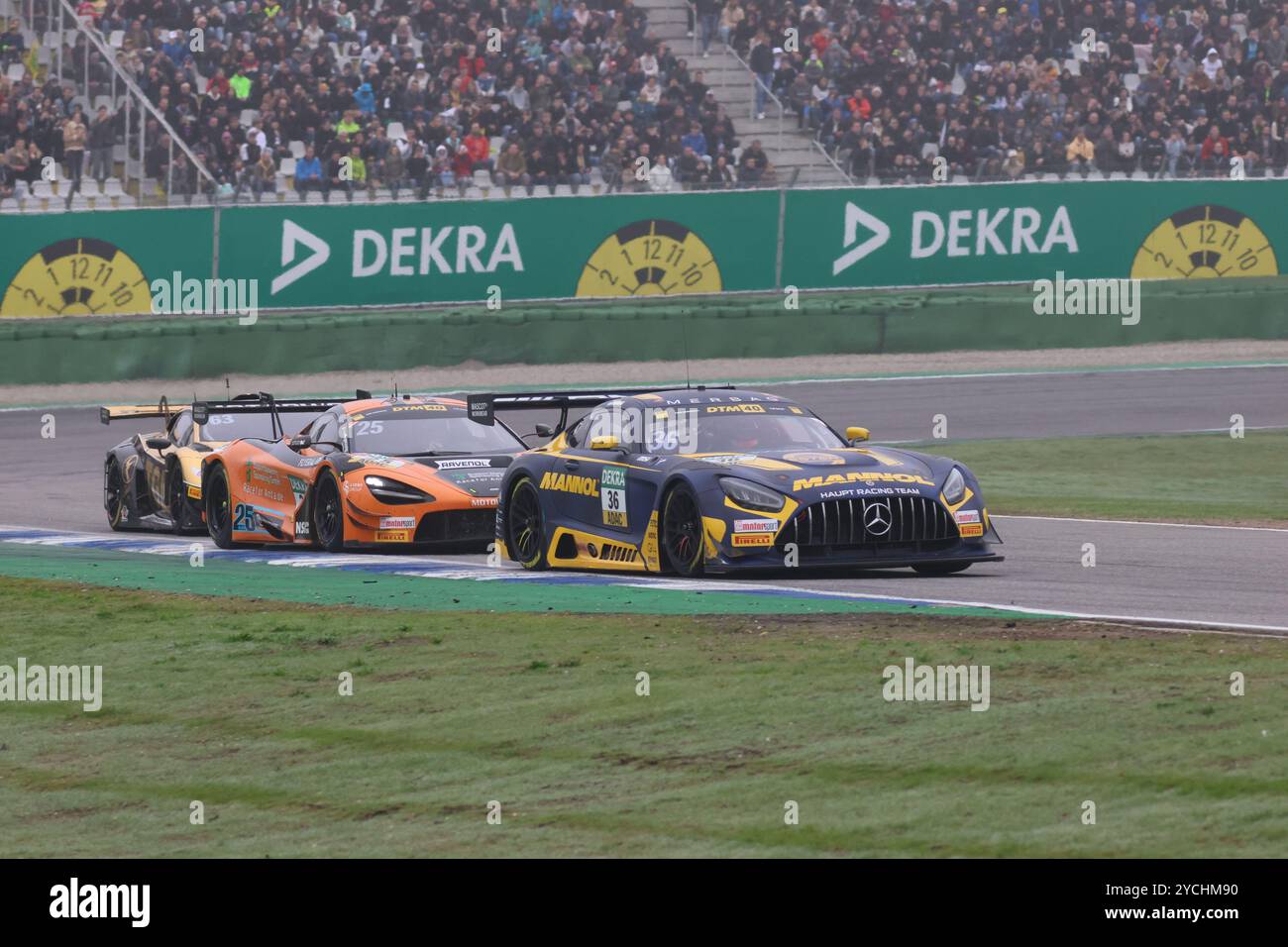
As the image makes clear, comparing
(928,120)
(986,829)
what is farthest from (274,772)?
(928,120)

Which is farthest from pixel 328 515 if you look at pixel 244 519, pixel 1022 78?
pixel 1022 78

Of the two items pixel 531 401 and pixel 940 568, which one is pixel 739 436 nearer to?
pixel 940 568

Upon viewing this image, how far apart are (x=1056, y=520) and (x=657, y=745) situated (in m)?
10.1

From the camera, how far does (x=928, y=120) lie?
35.0m

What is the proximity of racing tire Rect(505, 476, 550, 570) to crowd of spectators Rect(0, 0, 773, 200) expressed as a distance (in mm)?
14153

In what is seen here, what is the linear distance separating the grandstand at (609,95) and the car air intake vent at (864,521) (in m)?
16.8

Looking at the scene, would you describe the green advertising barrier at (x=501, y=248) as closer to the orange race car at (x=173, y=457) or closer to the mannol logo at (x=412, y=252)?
the mannol logo at (x=412, y=252)

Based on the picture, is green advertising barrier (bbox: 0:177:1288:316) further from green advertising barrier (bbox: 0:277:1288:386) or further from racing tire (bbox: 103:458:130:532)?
racing tire (bbox: 103:458:130:532)

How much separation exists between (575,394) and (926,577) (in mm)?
3292

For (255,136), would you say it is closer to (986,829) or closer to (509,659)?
(509,659)

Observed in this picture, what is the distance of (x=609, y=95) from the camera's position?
33.5 m

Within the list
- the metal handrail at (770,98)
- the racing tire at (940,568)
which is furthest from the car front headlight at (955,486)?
the metal handrail at (770,98)

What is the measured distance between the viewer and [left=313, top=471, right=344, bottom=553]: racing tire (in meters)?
16.3

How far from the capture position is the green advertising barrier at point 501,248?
93.1ft
